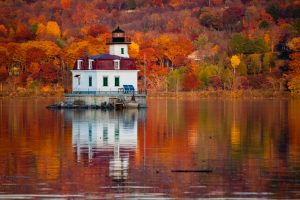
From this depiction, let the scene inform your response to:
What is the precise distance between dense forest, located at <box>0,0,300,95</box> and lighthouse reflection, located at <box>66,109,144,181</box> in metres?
37.7

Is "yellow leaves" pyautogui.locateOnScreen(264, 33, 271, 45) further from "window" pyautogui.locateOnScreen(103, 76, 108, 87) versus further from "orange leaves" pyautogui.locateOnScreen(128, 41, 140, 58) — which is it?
"window" pyautogui.locateOnScreen(103, 76, 108, 87)

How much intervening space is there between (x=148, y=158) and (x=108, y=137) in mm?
9879

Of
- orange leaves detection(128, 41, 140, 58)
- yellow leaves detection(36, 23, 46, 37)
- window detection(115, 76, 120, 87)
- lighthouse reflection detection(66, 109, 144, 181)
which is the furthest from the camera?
yellow leaves detection(36, 23, 46, 37)

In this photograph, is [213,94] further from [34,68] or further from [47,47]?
[47,47]

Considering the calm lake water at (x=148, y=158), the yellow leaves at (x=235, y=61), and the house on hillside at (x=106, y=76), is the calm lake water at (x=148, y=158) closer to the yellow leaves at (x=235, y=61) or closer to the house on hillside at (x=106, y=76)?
the house on hillside at (x=106, y=76)

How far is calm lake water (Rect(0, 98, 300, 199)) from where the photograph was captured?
2480 centimetres

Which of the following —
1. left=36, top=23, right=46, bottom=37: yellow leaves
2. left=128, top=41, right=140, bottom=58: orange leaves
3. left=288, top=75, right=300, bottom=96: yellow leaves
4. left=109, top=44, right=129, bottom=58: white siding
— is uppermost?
left=36, top=23, right=46, bottom=37: yellow leaves

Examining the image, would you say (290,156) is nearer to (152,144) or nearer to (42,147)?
(152,144)

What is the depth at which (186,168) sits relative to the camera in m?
29.0

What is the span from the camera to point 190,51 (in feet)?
399

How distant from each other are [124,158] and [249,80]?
77835 mm

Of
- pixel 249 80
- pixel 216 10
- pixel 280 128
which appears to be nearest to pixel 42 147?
pixel 280 128

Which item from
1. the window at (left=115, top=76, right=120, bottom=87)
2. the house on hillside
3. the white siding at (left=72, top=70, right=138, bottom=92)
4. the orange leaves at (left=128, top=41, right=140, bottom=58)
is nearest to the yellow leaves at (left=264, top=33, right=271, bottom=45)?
the orange leaves at (left=128, top=41, right=140, bottom=58)

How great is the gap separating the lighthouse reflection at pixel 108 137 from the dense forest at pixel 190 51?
124 ft
